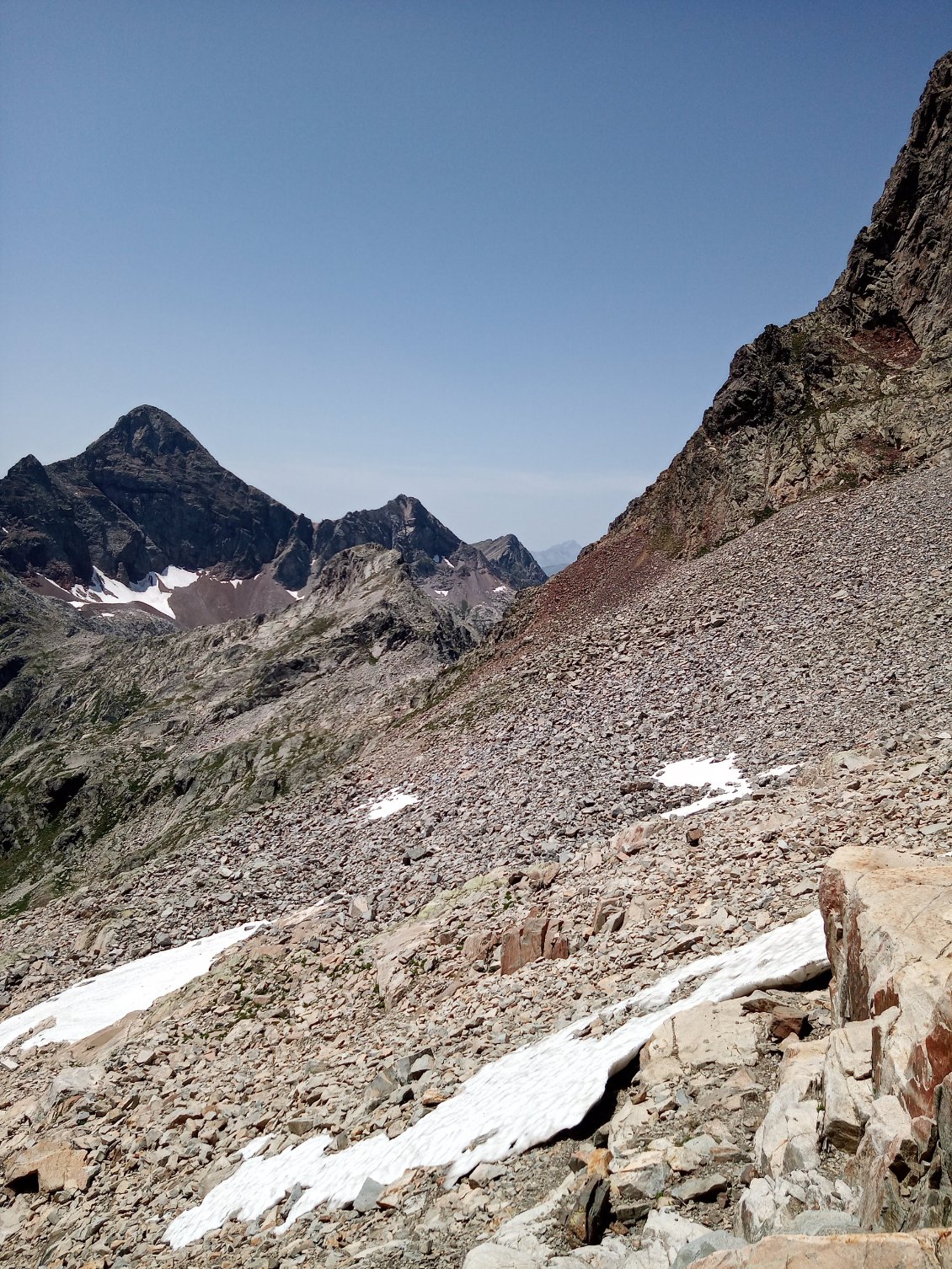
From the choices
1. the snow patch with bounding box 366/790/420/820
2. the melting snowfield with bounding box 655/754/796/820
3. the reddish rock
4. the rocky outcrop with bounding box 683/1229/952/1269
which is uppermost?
the rocky outcrop with bounding box 683/1229/952/1269

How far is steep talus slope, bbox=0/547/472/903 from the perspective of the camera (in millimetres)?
94438

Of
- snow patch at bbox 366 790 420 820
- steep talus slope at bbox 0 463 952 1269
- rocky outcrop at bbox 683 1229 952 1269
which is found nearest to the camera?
rocky outcrop at bbox 683 1229 952 1269

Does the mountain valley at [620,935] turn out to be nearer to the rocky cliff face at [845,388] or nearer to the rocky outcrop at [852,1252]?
the rocky outcrop at [852,1252]

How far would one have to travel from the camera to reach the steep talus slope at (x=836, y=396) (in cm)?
5350

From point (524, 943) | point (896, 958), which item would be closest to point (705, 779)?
point (524, 943)

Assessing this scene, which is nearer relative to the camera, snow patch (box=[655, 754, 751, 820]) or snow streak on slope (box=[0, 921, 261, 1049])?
snow patch (box=[655, 754, 751, 820])

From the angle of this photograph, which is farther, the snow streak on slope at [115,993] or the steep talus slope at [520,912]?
the snow streak on slope at [115,993]

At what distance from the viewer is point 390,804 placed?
38281mm

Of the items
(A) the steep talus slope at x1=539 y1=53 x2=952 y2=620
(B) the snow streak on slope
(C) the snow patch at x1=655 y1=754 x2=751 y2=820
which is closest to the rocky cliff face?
(A) the steep talus slope at x1=539 y1=53 x2=952 y2=620

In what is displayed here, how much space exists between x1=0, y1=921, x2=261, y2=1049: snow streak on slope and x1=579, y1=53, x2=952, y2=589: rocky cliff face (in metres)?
39.2

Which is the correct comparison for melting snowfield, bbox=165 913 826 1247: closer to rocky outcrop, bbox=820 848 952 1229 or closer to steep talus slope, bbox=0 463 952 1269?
steep talus slope, bbox=0 463 952 1269

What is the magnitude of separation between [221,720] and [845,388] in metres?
96.6

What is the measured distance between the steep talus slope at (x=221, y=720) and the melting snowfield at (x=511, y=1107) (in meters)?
69.6

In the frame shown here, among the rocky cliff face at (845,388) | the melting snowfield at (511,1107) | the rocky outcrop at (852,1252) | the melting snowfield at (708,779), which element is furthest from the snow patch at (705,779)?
the rocky cliff face at (845,388)
